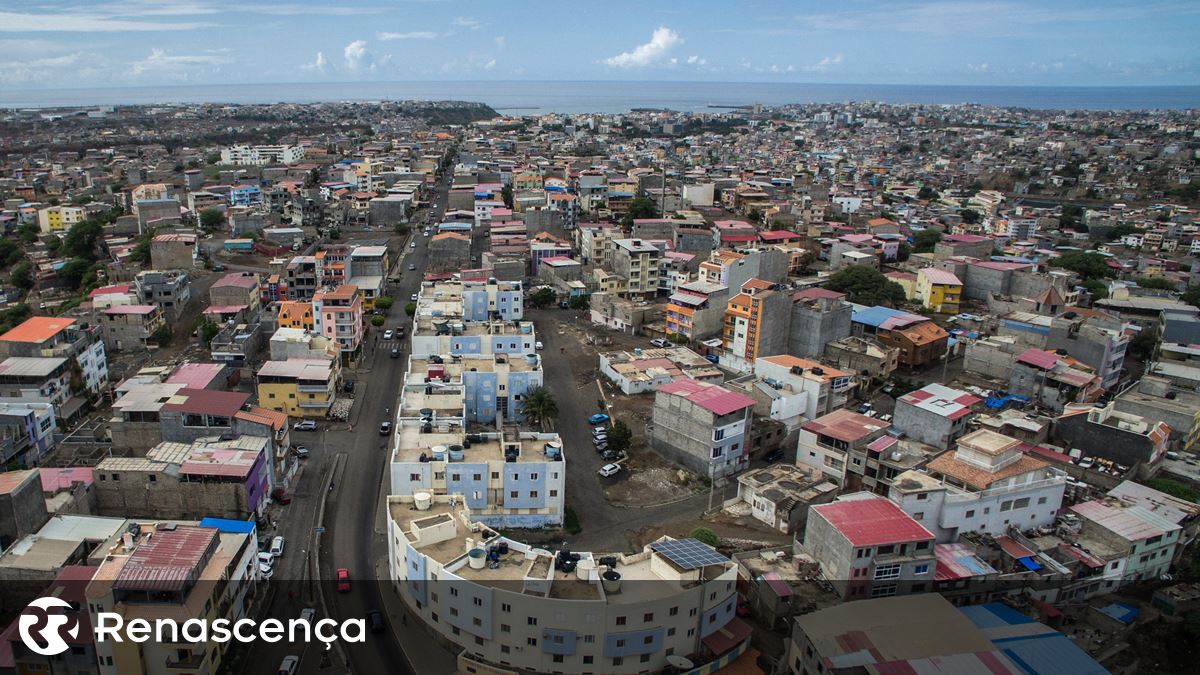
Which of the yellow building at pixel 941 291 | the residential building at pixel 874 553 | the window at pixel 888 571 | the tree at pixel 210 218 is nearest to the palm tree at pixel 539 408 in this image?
the residential building at pixel 874 553

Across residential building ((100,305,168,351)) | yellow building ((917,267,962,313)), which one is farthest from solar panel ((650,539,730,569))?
yellow building ((917,267,962,313))

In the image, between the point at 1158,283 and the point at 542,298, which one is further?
the point at 1158,283

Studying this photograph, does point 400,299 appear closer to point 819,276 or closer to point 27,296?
point 27,296

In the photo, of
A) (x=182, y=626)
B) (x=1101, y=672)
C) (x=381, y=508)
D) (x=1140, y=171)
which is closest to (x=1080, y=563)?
(x=1101, y=672)

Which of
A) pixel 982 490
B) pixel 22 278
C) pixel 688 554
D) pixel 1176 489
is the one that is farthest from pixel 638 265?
pixel 22 278

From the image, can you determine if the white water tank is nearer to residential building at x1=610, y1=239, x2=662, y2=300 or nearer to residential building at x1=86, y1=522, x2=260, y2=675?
residential building at x1=86, y1=522, x2=260, y2=675

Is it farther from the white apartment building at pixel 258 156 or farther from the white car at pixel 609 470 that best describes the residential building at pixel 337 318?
the white apartment building at pixel 258 156

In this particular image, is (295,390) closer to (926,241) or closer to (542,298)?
(542,298)
